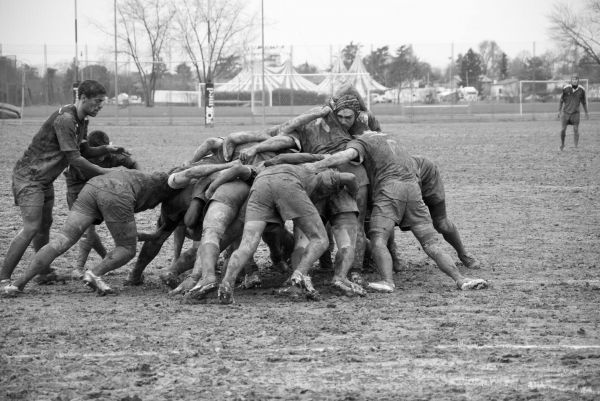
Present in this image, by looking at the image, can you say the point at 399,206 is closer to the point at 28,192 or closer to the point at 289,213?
the point at 289,213

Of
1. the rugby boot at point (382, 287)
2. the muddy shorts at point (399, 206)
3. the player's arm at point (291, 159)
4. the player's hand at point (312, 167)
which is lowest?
the rugby boot at point (382, 287)

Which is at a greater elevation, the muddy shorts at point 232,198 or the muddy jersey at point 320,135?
the muddy jersey at point 320,135

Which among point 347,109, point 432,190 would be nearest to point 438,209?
point 432,190

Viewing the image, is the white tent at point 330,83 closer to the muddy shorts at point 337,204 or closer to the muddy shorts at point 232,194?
the muddy shorts at point 337,204

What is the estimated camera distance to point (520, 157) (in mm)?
22125

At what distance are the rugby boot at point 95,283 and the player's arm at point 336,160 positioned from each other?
2.15 m

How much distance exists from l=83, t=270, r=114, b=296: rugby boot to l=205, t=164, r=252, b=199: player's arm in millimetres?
1247

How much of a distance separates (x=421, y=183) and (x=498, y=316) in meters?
2.61

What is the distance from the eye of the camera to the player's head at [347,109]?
9359 mm

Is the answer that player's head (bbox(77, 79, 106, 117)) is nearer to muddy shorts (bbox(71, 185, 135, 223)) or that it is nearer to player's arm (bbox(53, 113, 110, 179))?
player's arm (bbox(53, 113, 110, 179))

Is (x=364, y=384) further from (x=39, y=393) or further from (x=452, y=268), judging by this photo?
(x=452, y=268)

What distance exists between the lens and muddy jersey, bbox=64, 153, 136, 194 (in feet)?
31.0

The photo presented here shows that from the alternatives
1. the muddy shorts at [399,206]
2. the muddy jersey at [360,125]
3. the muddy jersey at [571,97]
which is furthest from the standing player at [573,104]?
the muddy shorts at [399,206]

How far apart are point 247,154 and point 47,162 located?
1.92 m
